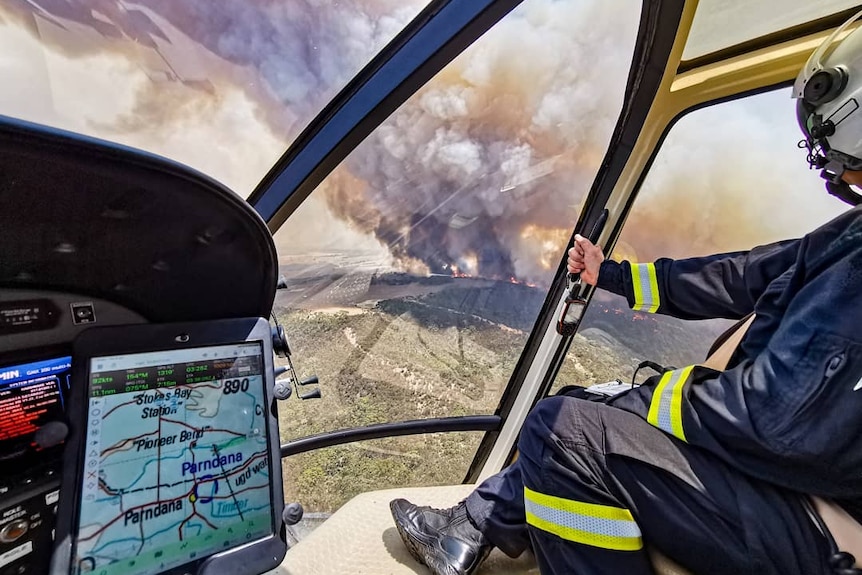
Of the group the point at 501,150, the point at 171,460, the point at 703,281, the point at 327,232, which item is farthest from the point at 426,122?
the point at 171,460

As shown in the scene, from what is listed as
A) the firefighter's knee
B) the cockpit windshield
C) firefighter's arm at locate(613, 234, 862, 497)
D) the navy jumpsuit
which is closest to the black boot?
the navy jumpsuit

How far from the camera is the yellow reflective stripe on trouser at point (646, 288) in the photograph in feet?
4.50

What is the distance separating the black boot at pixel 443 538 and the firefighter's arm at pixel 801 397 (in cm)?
64

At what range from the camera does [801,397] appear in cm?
75

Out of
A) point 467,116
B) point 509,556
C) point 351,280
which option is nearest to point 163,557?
point 509,556

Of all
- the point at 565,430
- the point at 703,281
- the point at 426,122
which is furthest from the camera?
the point at 426,122

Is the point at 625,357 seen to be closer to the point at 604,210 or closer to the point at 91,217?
the point at 604,210

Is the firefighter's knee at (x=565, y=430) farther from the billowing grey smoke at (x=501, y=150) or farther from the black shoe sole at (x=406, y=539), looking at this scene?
the billowing grey smoke at (x=501, y=150)

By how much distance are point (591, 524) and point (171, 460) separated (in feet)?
2.91

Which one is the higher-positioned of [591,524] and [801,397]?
[801,397]

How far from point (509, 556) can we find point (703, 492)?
61 centimetres

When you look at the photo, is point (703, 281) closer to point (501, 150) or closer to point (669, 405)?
point (669, 405)

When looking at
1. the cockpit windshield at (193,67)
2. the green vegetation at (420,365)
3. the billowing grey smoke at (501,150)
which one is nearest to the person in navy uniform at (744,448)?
the billowing grey smoke at (501,150)

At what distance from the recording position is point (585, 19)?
5.35ft
